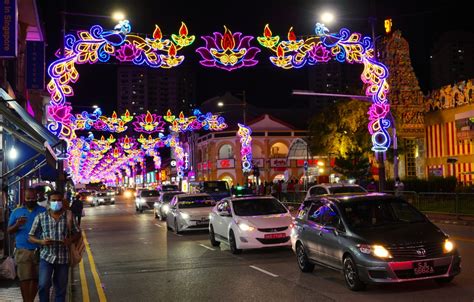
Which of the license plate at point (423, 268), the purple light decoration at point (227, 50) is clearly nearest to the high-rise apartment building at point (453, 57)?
the purple light decoration at point (227, 50)

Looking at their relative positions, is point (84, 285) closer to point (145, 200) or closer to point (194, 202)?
point (194, 202)

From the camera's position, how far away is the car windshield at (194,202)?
22.2 metres

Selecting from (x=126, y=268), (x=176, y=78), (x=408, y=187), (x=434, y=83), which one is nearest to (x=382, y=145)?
(x=408, y=187)

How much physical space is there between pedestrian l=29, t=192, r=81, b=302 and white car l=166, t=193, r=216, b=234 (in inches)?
537

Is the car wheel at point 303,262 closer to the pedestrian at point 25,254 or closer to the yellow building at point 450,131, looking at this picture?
the pedestrian at point 25,254

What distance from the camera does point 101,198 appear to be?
60500 millimetres

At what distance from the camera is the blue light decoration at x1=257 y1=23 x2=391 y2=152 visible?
22.9 metres

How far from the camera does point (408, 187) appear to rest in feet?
104

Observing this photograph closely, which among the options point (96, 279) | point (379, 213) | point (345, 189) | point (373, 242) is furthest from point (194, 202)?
point (373, 242)

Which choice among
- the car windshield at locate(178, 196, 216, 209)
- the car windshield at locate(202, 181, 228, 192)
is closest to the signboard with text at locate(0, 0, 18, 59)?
the car windshield at locate(178, 196, 216, 209)

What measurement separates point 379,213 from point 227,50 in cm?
1342

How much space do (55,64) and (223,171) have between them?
50.4 m

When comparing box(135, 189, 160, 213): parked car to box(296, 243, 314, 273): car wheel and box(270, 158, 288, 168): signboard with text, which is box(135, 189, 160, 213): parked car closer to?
box(270, 158, 288, 168): signboard with text

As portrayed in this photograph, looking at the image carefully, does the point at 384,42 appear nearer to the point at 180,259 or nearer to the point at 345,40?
the point at 345,40
